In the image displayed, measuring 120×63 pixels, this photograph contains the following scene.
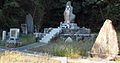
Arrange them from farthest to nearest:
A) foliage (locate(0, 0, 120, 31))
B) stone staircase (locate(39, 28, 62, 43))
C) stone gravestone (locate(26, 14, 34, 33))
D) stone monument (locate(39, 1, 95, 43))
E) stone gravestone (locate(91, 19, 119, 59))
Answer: foliage (locate(0, 0, 120, 31)), stone gravestone (locate(26, 14, 34, 33)), stone monument (locate(39, 1, 95, 43)), stone staircase (locate(39, 28, 62, 43)), stone gravestone (locate(91, 19, 119, 59))

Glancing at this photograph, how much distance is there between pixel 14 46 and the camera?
2089 centimetres

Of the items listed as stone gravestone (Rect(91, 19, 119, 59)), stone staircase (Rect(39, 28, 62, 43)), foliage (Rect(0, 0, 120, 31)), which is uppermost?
foliage (Rect(0, 0, 120, 31))

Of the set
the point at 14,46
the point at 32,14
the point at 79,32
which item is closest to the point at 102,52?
the point at 14,46

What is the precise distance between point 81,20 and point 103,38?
2180cm

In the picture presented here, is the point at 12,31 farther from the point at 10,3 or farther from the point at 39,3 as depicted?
the point at 39,3

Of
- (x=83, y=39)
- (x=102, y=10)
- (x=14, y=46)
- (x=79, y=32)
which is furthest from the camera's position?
(x=102, y=10)

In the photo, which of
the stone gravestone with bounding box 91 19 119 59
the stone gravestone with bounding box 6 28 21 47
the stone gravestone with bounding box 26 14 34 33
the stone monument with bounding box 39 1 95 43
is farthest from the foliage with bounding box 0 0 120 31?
the stone gravestone with bounding box 91 19 119 59

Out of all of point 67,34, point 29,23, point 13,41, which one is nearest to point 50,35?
point 67,34

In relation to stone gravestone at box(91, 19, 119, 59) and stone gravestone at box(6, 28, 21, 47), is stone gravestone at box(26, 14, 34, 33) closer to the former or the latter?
stone gravestone at box(6, 28, 21, 47)

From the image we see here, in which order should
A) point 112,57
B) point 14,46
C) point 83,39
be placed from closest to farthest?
point 112,57 < point 14,46 < point 83,39

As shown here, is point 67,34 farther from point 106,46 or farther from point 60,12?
point 60,12

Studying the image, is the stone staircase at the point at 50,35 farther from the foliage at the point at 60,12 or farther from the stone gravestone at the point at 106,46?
the stone gravestone at the point at 106,46

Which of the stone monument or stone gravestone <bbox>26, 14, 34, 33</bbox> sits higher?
stone gravestone <bbox>26, 14, 34, 33</bbox>

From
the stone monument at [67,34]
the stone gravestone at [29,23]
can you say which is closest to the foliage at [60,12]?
the stone gravestone at [29,23]
